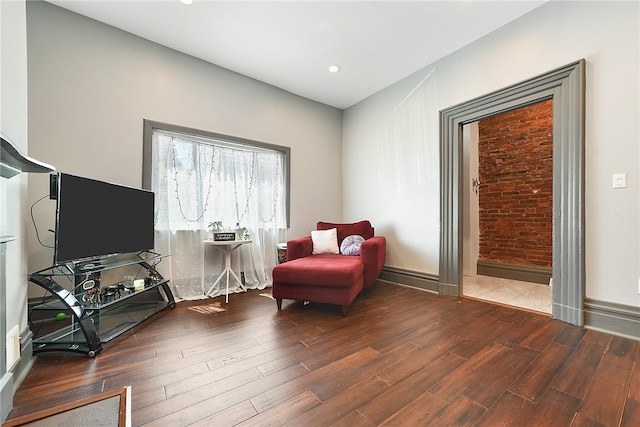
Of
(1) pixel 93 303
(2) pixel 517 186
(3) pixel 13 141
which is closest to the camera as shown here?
(3) pixel 13 141

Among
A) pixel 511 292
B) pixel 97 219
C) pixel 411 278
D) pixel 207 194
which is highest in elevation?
pixel 207 194

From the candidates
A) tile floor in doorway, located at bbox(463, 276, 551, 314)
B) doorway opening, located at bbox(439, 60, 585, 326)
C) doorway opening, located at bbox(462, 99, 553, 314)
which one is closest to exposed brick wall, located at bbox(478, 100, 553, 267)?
doorway opening, located at bbox(462, 99, 553, 314)

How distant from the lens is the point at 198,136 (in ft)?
9.99

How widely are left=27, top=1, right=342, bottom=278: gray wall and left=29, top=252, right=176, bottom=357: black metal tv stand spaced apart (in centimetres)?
47

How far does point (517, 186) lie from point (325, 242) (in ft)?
9.93

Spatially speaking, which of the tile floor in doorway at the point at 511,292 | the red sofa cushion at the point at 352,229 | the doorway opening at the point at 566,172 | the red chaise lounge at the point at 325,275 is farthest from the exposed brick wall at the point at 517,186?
the red chaise lounge at the point at 325,275

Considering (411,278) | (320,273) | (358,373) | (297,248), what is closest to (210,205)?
(297,248)

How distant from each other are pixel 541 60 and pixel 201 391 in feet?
11.8

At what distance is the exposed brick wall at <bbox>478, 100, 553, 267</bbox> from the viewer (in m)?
3.63

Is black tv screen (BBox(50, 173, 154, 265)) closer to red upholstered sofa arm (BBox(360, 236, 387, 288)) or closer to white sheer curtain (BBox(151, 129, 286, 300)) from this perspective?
white sheer curtain (BBox(151, 129, 286, 300))

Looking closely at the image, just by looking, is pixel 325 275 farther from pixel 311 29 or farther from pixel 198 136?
pixel 311 29

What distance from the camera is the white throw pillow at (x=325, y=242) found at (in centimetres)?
334

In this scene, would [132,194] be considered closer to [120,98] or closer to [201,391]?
[120,98]

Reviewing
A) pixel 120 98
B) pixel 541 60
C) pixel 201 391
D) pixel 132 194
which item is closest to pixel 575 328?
pixel 541 60
